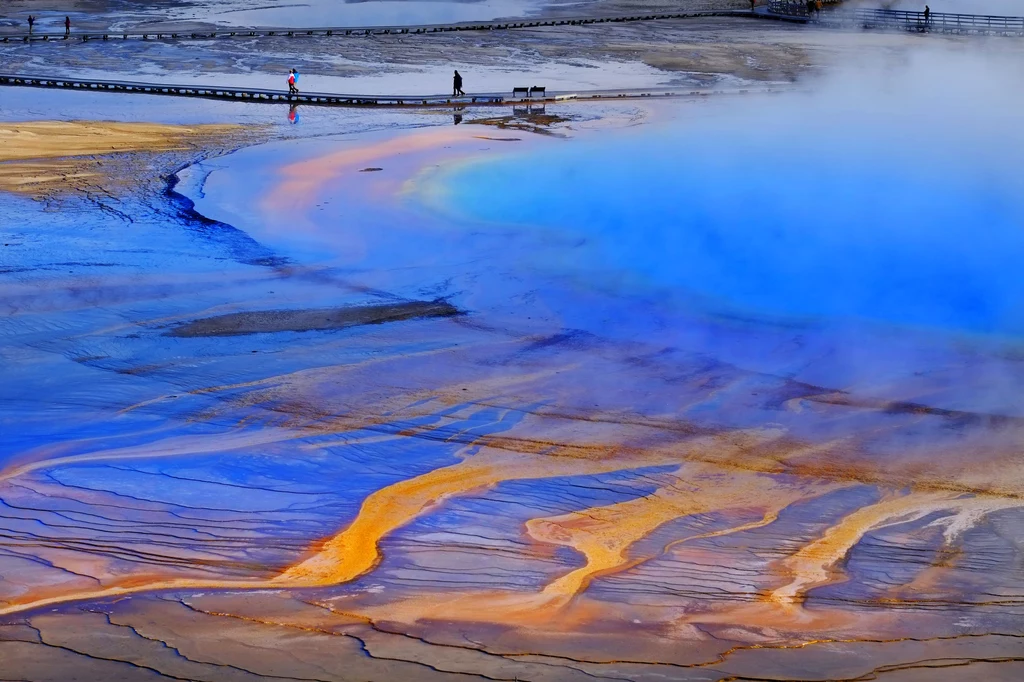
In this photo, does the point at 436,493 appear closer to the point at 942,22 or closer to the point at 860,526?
the point at 860,526

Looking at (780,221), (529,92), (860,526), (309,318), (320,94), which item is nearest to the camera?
(860,526)

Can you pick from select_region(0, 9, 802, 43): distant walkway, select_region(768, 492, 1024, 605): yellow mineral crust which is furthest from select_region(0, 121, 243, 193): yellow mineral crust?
select_region(0, 9, 802, 43): distant walkway

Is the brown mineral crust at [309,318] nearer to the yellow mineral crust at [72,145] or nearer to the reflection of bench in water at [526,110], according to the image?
the yellow mineral crust at [72,145]

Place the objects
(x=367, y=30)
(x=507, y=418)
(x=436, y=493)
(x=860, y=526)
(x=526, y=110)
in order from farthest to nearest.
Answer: (x=367, y=30)
(x=526, y=110)
(x=507, y=418)
(x=436, y=493)
(x=860, y=526)

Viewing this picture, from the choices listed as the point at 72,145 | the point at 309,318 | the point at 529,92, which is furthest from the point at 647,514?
the point at 529,92

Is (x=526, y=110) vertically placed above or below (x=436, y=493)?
above

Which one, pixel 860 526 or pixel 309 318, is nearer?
pixel 860 526

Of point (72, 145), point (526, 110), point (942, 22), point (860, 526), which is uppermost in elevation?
point (942, 22)

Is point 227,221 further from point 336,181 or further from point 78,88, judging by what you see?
point 78,88
